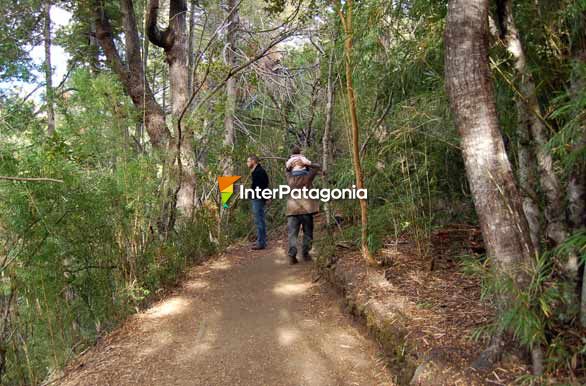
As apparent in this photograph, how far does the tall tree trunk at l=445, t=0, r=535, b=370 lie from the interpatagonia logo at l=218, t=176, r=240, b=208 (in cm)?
612

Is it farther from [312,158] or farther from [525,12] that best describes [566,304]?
[312,158]

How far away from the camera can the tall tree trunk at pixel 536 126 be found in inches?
92.8

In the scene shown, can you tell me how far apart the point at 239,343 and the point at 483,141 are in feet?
8.74

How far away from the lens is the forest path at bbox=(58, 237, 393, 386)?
3.23 m

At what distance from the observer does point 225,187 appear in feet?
26.7

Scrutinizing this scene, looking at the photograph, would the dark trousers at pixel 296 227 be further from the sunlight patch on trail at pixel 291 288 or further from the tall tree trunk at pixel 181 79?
the tall tree trunk at pixel 181 79

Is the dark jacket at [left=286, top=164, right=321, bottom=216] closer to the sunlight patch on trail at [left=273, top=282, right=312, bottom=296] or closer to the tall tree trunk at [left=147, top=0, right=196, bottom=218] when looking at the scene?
the sunlight patch on trail at [left=273, top=282, right=312, bottom=296]

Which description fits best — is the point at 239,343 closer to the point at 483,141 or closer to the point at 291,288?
the point at 291,288

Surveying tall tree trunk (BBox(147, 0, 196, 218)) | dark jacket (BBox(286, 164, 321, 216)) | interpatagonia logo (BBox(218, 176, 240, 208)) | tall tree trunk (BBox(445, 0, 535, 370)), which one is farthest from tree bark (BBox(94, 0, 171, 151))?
tall tree trunk (BBox(445, 0, 535, 370))

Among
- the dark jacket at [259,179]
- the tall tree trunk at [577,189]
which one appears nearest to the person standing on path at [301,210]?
the dark jacket at [259,179]

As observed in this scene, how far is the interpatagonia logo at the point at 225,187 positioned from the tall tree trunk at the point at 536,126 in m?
6.05

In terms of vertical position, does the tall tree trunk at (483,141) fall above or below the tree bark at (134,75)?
below

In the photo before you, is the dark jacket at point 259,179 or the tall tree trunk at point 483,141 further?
the dark jacket at point 259,179

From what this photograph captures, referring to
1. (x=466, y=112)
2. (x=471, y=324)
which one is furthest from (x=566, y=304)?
(x=466, y=112)
